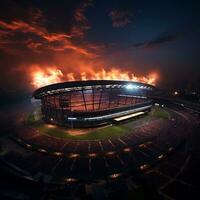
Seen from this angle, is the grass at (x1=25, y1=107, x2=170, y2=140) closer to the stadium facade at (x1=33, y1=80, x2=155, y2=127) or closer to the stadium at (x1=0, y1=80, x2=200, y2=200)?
the stadium at (x1=0, y1=80, x2=200, y2=200)

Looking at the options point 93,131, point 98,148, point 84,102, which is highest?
point 84,102

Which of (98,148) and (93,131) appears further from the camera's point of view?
(93,131)

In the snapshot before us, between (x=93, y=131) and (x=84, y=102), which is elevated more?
(x=84, y=102)

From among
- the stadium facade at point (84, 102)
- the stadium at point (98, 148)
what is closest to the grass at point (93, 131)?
the stadium at point (98, 148)

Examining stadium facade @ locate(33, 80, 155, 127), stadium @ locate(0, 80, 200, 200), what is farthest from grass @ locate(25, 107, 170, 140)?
stadium facade @ locate(33, 80, 155, 127)

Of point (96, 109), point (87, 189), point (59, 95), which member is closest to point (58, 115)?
point (59, 95)

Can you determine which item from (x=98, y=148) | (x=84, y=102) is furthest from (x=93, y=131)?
(x=98, y=148)

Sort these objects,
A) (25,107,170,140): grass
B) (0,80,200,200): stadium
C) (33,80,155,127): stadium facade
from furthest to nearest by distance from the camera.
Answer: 1. (33,80,155,127): stadium facade
2. (25,107,170,140): grass
3. (0,80,200,200): stadium

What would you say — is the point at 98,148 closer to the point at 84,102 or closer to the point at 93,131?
the point at 93,131

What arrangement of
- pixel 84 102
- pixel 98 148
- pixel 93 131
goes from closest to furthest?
pixel 98 148
pixel 93 131
pixel 84 102
